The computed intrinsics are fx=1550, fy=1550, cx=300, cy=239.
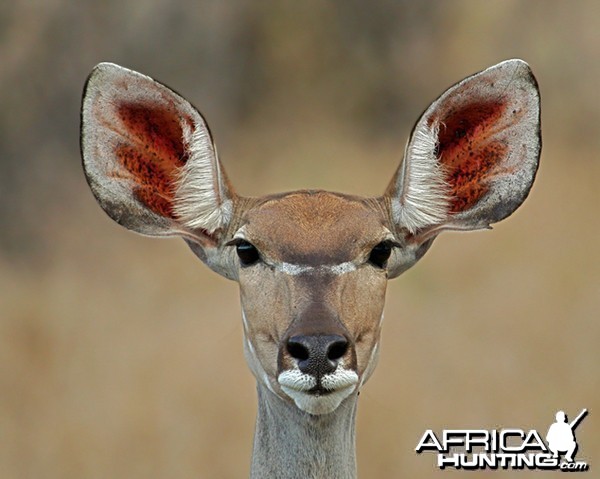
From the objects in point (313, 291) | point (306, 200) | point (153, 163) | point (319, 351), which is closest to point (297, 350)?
point (319, 351)

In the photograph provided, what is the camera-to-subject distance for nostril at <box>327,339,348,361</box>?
12.5 ft

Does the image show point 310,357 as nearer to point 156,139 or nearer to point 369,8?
point 156,139

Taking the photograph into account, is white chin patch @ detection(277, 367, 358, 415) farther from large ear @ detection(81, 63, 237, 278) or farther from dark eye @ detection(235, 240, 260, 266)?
large ear @ detection(81, 63, 237, 278)

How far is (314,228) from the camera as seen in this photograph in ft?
13.7

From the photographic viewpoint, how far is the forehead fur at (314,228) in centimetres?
411

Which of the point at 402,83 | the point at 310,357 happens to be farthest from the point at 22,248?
the point at 310,357

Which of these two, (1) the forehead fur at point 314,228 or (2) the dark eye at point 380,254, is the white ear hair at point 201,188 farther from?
(2) the dark eye at point 380,254

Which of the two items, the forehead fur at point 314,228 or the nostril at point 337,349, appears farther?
the forehead fur at point 314,228

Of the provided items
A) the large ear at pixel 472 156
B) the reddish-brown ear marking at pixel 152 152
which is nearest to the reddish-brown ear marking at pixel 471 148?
the large ear at pixel 472 156

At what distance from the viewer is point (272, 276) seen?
411cm

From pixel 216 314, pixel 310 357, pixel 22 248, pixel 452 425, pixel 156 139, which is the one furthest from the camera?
pixel 22 248

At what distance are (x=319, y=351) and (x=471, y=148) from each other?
0.96 metres

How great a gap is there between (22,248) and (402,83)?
3.02m

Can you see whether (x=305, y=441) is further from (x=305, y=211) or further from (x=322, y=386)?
(x=305, y=211)
